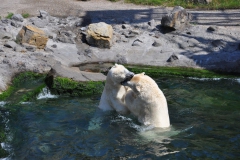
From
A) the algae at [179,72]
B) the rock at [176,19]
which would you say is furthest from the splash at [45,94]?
the rock at [176,19]

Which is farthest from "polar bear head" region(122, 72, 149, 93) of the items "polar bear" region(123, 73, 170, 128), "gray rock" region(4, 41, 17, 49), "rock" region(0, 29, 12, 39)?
"rock" region(0, 29, 12, 39)

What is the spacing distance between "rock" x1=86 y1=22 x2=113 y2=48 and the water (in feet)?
14.5

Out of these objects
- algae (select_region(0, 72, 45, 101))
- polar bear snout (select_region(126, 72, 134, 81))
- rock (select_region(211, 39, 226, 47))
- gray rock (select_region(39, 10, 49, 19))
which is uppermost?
polar bear snout (select_region(126, 72, 134, 81))

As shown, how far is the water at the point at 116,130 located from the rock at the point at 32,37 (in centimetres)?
379

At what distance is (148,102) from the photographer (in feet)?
25.8

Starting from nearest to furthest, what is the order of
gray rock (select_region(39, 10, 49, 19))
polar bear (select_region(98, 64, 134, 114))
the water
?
the water < polar bear (select_region(98, 64, 134, 114)) < gray rock (select_region(39, 10, 49, 19))

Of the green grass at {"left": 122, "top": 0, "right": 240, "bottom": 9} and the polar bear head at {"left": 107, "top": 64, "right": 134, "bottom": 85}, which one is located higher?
the green grass at {"left": 122, "top": 0, "right": 240, "bottom": 9}

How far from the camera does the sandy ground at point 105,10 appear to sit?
17172mm

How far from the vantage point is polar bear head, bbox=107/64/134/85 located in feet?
27.2

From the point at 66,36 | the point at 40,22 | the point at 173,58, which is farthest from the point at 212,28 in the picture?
the point at 40,22

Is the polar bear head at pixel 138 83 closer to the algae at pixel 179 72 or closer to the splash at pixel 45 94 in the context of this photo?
the splash at pixel 45 94

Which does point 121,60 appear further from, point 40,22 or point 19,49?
point 40,22

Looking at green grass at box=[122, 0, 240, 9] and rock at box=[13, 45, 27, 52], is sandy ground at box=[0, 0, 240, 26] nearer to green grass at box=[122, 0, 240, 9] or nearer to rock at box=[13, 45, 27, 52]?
green grass at box=[122, 0, 240, 9]

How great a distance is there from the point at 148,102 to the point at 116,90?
1.13 metres
